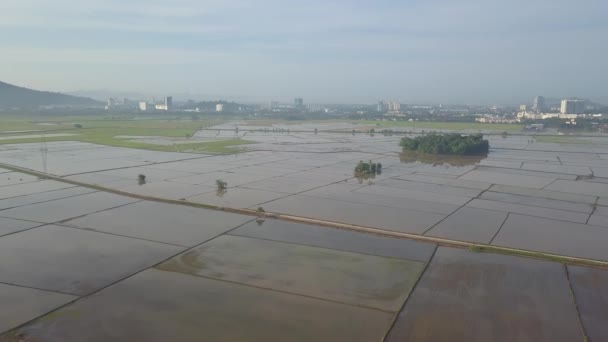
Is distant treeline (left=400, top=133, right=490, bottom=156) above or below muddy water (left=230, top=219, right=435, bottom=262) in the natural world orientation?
above

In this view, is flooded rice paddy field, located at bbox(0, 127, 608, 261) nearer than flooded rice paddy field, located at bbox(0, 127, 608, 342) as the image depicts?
No

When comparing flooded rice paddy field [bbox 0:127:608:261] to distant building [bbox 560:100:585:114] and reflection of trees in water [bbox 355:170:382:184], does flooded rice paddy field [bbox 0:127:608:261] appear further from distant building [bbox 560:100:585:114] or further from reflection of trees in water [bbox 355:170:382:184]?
distant building [bbox 560:100:585:114]

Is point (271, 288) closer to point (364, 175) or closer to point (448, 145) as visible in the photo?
point (364, 175)

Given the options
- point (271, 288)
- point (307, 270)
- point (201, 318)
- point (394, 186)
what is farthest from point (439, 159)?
point (201, 318)

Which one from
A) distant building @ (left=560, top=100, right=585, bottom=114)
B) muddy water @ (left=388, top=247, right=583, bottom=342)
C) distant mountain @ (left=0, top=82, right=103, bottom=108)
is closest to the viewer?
muddy water @ (left=388, top=247, right=583, bottom=342)

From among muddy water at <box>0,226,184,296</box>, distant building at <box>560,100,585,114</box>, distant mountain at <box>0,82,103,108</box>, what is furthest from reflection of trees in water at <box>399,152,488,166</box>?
distant mountain at <box>0,82,103,108</box>

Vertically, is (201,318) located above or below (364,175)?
below

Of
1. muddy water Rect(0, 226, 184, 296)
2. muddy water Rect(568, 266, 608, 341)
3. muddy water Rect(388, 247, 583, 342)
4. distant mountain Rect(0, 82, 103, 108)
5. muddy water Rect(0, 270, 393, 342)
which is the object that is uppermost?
distant mountain Rect(0, 82, 103, 108)

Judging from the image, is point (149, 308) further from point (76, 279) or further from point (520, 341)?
point (520, 341)
